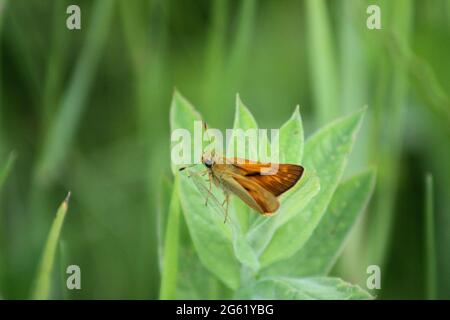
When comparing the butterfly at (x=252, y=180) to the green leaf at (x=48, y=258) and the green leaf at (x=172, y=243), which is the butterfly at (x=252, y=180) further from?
the green leaf at (x=48, y=258)

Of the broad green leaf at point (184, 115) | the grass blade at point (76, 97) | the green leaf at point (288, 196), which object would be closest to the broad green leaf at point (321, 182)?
the green leaf at point (288, 196)

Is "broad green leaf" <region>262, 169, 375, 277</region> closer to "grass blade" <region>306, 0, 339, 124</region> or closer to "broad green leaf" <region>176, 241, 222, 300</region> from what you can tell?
"broad green leaf" <region>176, 241, 222, 300</region>

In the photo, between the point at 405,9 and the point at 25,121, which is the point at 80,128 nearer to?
the point at 25,121

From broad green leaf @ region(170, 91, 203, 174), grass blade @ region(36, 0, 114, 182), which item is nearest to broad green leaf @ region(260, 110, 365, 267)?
broad green leaf @ region(170, 91, 203, 174)

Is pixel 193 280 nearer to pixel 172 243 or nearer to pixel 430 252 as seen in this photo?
pixel 172 243
